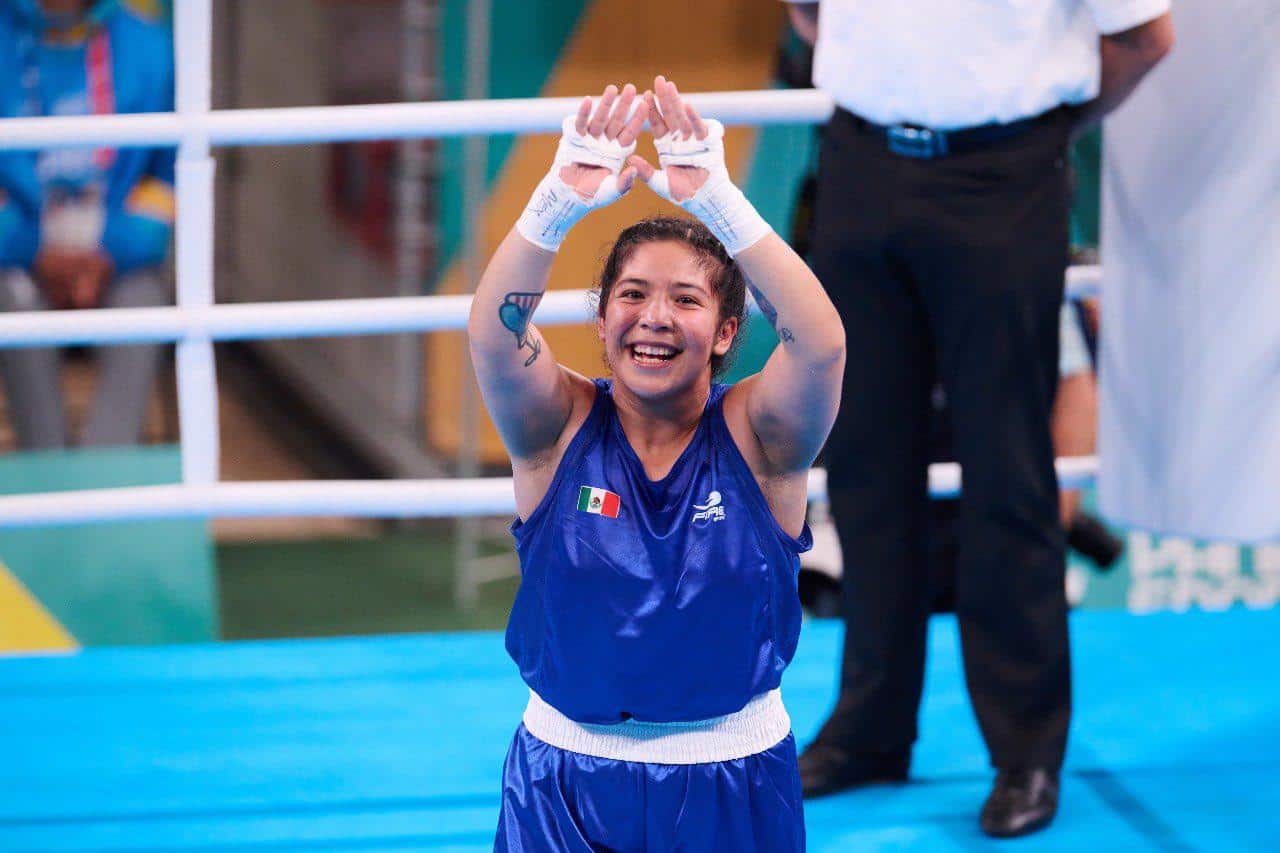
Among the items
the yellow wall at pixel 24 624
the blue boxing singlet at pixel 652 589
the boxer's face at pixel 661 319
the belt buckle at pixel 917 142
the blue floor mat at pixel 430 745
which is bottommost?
the yellow wall at pixel 24 624

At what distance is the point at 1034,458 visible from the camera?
211 cm

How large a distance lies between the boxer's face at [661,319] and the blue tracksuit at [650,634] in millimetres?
102

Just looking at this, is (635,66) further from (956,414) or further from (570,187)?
(570,187)

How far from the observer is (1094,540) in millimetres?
3562

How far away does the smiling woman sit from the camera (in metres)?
1.52

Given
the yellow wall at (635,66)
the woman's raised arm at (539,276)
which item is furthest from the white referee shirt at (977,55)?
the yellow wall at (635,66)

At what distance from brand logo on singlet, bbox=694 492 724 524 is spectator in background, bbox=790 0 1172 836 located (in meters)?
0.66

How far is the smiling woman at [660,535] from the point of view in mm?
1518

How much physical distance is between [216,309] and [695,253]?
1.08 m

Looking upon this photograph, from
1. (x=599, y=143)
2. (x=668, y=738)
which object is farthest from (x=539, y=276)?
(x=668, y=738)

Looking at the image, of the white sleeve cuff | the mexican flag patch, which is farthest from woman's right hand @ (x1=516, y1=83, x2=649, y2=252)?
the white sleeve cuff

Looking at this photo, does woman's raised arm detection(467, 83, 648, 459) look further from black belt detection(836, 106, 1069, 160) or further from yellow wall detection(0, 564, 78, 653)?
yellow wall detection(0, 564, 78, 653)

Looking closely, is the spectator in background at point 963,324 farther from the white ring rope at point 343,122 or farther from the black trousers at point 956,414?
the white ring rope at point 343,122

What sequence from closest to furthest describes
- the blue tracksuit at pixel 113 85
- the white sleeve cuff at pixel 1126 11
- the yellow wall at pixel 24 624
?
the white sleeve cuff at pixel 1126 11 < the yellow wall at pixel 24 624 < the blue tracksuit at pixel 113 85
